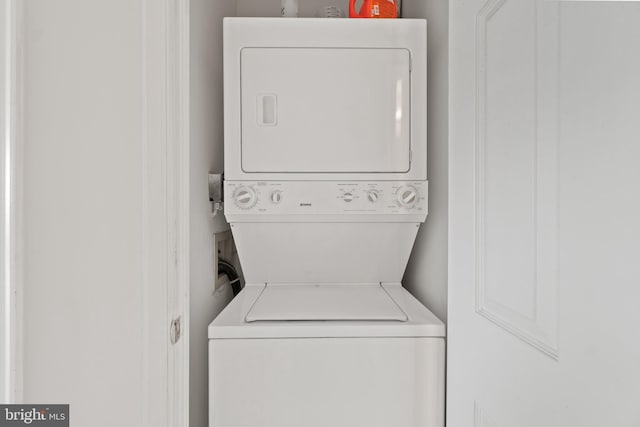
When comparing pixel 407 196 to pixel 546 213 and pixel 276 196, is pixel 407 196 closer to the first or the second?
pixel 276 196

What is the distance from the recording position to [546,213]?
0.68 metres

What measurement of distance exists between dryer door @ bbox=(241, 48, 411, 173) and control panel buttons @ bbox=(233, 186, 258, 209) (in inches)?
3.3

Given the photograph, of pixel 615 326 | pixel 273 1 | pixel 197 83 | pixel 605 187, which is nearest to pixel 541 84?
pixel 605 187

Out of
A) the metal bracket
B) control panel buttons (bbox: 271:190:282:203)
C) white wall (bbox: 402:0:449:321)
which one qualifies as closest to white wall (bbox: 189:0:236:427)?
the metal bracket

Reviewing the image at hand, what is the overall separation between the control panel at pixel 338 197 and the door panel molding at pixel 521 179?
1.80 feet

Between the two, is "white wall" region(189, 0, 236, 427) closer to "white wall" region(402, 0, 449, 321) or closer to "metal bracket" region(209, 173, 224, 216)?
"metal bracket" region(209, 173, 224, 216)

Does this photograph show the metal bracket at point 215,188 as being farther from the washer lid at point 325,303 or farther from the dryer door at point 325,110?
the washer lid at point 325,303

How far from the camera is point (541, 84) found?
2.28ft

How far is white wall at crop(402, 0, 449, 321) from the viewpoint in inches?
55.8

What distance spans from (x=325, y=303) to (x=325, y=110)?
0.78 metres
